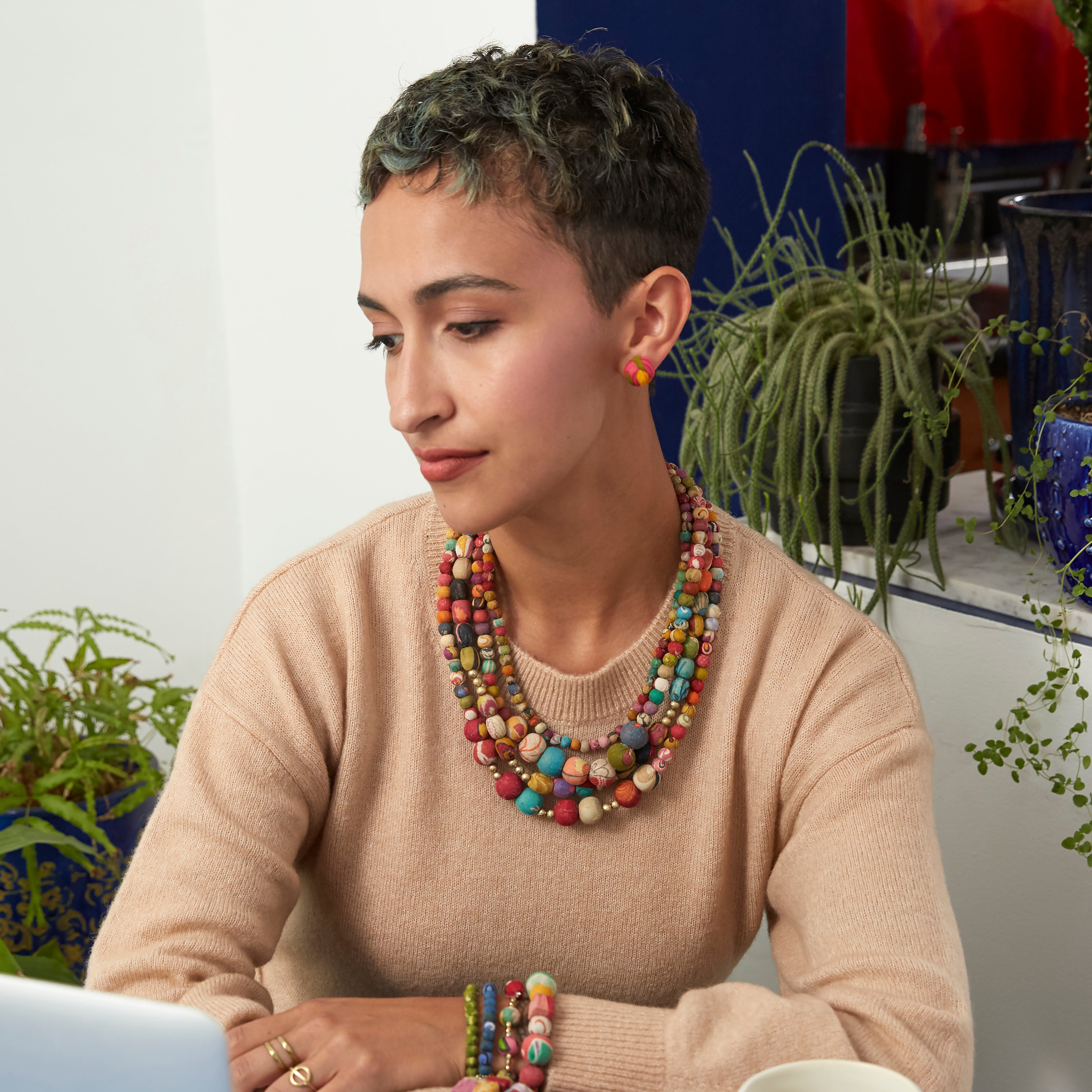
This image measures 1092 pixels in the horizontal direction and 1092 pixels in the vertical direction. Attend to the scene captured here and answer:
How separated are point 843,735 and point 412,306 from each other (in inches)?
21.4

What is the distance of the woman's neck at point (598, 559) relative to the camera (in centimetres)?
114

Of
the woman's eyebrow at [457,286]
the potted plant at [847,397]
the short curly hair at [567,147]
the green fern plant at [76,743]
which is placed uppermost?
the short curly hair at [567,147]

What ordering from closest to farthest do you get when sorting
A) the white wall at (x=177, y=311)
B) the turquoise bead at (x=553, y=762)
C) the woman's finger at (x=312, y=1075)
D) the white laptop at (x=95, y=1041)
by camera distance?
the white laptop at (x=95, y=1041), the woman's finger at (x=312, y=1075), the turquoise bead at (x=553, y=762), the white wall at (x=177, y=311)

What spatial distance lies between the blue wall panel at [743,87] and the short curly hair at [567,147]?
78cm

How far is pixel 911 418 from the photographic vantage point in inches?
63.5

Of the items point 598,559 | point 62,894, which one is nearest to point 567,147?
point 598,559

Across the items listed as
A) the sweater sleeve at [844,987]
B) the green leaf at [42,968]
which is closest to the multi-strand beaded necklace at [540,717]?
the sweater sleeve at [844,987]

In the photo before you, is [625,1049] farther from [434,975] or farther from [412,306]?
[412,306]

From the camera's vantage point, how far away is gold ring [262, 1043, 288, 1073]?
0.92 m

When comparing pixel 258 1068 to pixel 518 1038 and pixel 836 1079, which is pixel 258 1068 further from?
pixel 836 1079

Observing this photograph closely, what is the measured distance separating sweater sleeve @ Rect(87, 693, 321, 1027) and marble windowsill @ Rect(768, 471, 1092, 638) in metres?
0.90

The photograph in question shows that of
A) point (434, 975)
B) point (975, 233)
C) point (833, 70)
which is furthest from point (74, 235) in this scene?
point (975, 233)

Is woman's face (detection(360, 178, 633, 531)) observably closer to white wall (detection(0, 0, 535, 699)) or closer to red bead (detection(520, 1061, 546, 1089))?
red bead (detection(520, 1061, 546, 1089))

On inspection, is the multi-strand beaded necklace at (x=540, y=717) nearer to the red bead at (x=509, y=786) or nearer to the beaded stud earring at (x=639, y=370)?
the red bead at (x=509, y=786)
